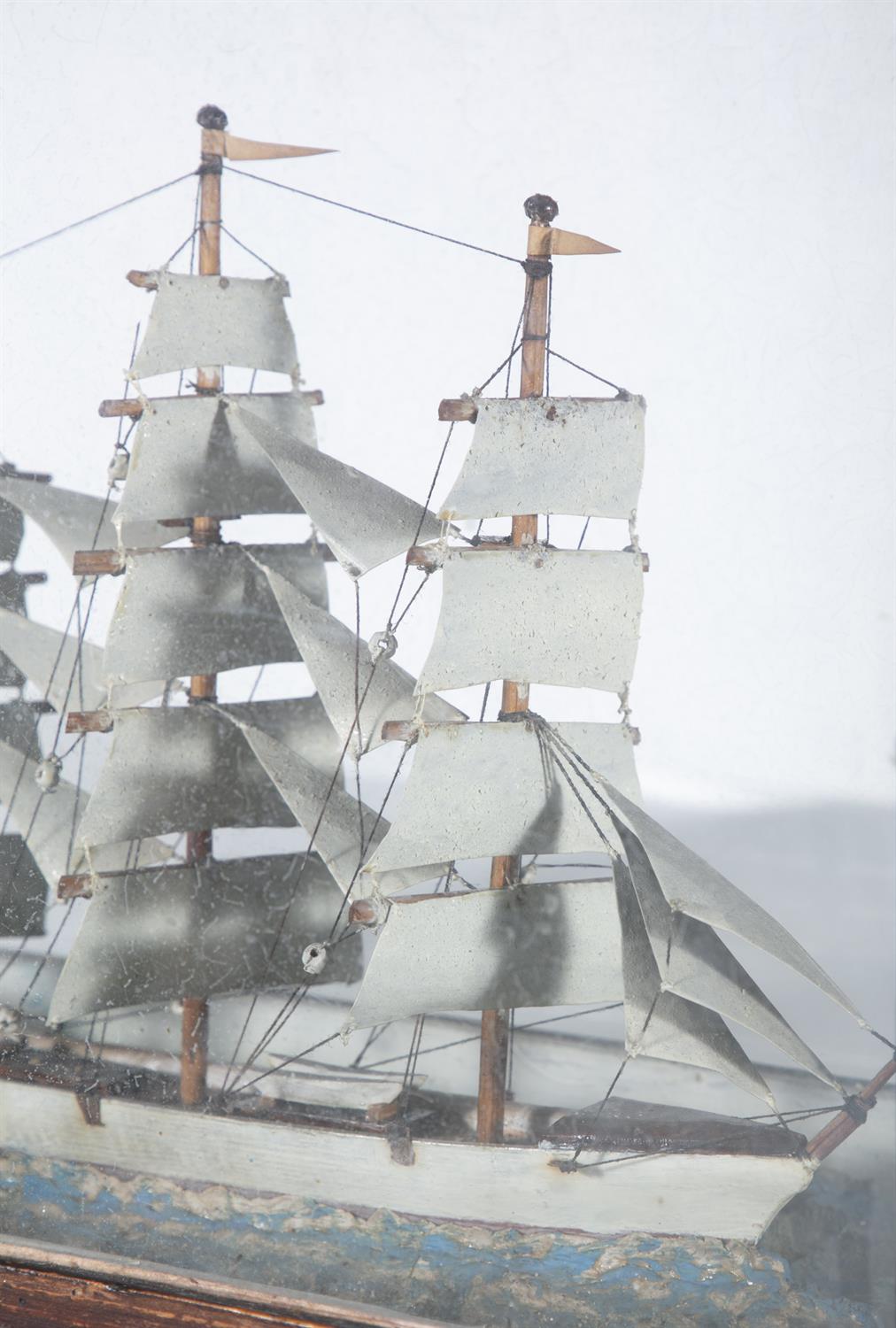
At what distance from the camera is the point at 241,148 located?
6.68 ft

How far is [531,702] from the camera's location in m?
2.14

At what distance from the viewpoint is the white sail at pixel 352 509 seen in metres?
1.88

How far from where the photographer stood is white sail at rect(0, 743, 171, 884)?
2344mm

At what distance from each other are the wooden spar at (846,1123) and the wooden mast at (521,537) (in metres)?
0.40

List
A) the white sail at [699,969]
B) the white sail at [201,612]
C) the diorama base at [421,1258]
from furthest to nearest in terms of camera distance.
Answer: the white sail at [201,612] < the white sail at [699,969] < the diorama base at [421,1258]

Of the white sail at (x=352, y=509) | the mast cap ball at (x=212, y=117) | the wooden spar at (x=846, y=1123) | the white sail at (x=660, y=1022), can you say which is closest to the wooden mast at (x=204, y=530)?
the mast cap ball at (x=212, y=117)

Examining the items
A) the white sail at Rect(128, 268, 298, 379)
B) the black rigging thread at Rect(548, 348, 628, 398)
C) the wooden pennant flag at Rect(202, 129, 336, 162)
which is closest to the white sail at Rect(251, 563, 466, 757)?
the white sail at Rect(128, 268, 298, 379)

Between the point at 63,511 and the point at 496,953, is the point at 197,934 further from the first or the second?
the point at 63,511

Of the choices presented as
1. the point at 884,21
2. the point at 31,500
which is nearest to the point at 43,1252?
the point at 31,500

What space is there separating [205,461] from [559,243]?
0.66 metres

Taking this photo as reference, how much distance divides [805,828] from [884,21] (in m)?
1.04

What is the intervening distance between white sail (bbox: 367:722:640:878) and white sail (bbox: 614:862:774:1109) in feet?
0.38

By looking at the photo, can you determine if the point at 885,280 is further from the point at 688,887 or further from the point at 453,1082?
the point at 453,1082

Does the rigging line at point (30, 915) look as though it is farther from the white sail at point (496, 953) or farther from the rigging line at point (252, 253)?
the rigging line at point (252, 253)
